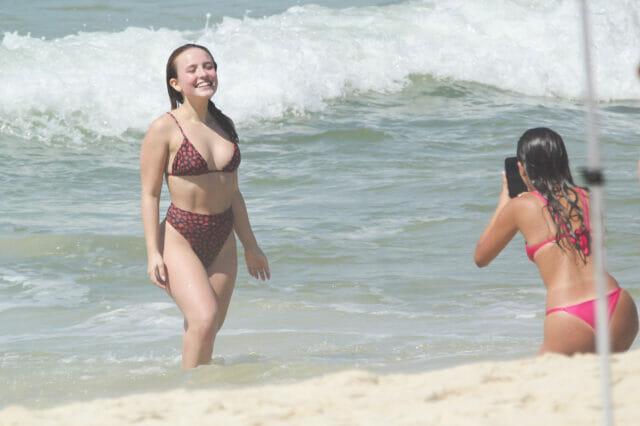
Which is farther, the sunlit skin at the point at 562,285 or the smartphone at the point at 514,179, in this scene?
the smartphone at the point at 514,179

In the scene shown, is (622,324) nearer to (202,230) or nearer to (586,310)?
(586,310)

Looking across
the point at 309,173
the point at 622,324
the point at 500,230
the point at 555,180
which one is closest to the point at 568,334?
the point at 622,324

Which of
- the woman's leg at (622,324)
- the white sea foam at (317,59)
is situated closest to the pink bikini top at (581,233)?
the woman's leg at (622,324)

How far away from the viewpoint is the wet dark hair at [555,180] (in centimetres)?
545

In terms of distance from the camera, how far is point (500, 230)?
5.61m

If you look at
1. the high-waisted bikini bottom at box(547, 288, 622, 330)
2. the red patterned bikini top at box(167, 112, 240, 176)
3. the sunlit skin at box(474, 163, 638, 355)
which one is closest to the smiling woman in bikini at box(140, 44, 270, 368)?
the red patterned bikini top at box(167, 112, 240, 176)

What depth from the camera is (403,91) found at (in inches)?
701

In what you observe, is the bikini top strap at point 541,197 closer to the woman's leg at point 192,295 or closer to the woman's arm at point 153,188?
the woman's leg at point 192,295

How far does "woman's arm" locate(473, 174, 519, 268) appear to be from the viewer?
555 centimetres

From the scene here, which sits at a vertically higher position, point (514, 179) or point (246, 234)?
point (514, 179)

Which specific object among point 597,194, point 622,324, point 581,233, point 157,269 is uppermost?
point 597,194

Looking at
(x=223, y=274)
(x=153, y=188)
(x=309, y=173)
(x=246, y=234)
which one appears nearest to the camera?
(x=153, y=188)

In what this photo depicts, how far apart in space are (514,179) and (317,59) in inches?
498

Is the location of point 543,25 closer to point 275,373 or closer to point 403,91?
point 403,91
